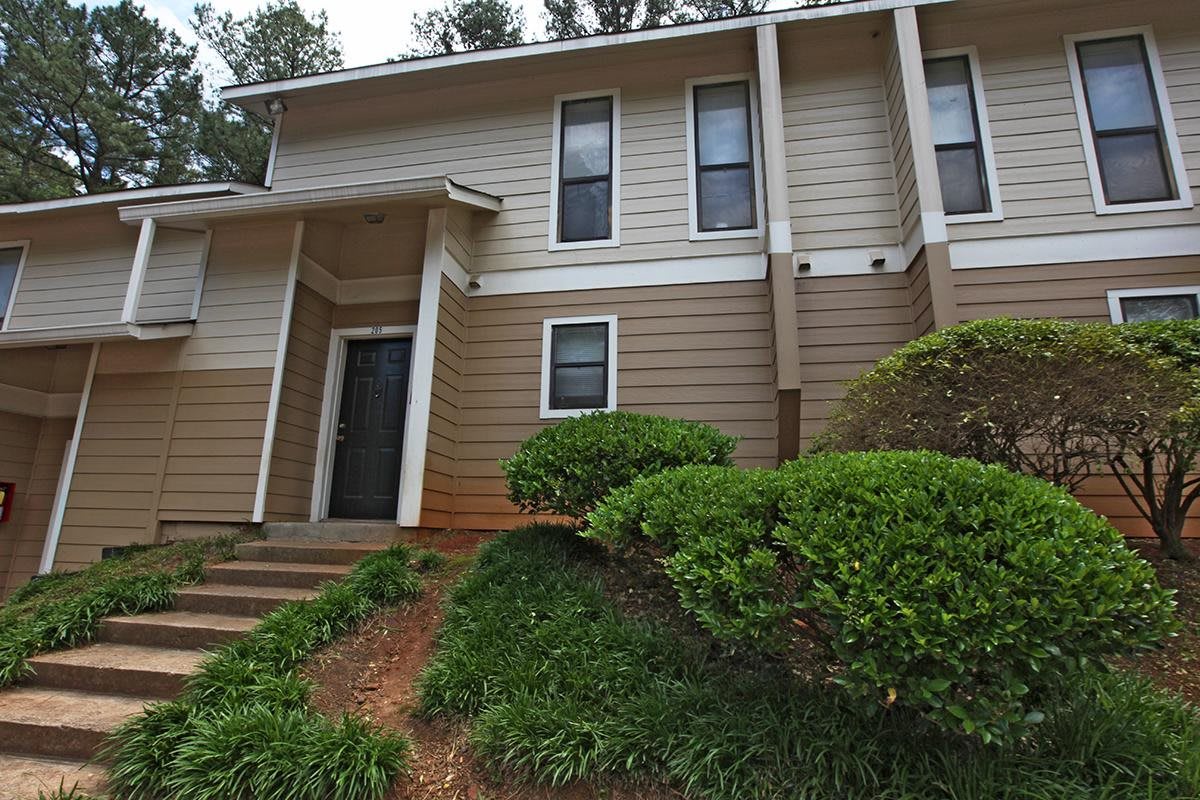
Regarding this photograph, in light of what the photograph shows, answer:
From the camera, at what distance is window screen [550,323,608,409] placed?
619 centimetres

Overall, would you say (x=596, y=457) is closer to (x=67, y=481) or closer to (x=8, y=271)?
(x=67, y=481)

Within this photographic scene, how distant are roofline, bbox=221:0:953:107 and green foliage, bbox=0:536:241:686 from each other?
213 inches

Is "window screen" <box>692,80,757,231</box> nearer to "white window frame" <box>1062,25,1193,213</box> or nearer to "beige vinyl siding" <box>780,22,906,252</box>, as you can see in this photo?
"beige vinyl siding" <box>780,22,906,252</box>

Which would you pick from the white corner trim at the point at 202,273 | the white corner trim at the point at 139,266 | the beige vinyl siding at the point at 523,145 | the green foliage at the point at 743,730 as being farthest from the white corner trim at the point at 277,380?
the green foliage at the point at 743,730

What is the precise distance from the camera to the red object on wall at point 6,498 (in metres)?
7.32

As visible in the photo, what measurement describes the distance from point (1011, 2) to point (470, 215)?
6.06 metres

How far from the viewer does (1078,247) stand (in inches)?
218

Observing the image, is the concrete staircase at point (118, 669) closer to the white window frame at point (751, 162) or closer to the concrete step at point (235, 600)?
the concrete step at point (235, 600)

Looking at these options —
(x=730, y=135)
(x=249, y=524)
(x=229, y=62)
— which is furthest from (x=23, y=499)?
(x=229, y=62)

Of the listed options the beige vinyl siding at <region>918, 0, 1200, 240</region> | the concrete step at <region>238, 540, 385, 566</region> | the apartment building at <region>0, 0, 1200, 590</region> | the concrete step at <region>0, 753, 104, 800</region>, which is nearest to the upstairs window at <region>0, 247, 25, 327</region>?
the apartment building at <region>0, 0, 1200, 590</region>

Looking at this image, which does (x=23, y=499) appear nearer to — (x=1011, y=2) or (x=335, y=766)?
(x=335, y=766)

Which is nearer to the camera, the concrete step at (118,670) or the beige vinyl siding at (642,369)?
the concrete step at (118,670)

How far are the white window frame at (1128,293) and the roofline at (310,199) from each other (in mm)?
6256

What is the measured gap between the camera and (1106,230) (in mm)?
5527
